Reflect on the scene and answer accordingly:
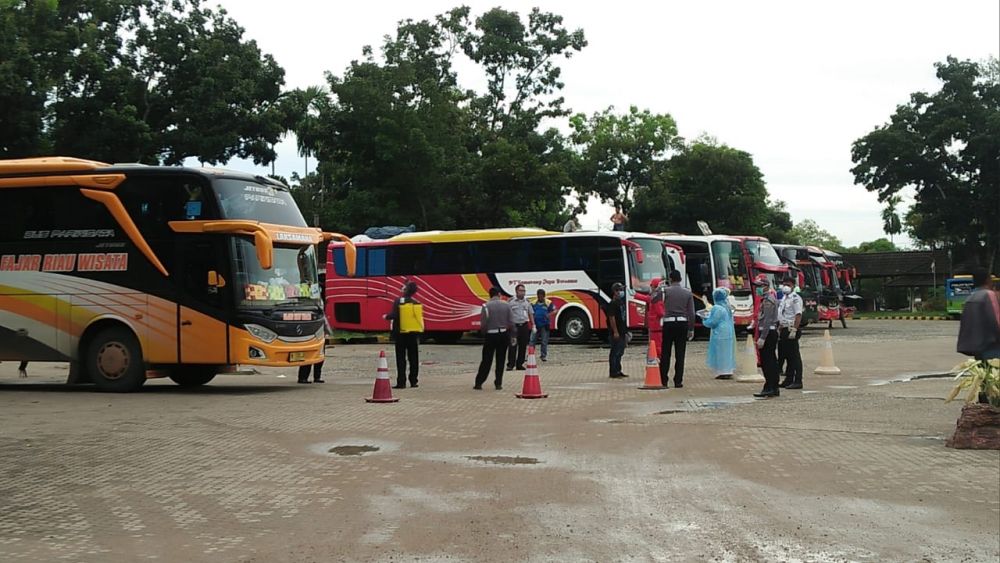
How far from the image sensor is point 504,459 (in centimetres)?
966

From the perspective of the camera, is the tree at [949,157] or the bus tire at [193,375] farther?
the tree at [949,157]

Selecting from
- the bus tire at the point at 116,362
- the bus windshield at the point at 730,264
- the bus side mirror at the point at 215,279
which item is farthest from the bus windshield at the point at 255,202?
the bus windshield at the point at 730,264

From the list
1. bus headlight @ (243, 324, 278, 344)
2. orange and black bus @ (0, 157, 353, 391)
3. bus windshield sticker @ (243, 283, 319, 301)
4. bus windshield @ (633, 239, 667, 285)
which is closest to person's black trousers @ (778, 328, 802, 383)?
orange and black bus @ (0, 157, 353, 391)

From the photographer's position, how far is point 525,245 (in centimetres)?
3073

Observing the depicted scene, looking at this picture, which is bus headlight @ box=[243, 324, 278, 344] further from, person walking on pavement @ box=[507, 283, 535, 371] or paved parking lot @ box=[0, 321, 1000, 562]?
person walking on pavement @ box=[507, 283, 535, 371]

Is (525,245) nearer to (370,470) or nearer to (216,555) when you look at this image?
(370,470)

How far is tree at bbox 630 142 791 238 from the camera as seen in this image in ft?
193

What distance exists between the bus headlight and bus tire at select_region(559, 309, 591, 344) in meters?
15.1

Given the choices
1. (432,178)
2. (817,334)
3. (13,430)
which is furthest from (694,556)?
(432,178)

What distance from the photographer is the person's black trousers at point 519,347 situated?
2064 centimetres

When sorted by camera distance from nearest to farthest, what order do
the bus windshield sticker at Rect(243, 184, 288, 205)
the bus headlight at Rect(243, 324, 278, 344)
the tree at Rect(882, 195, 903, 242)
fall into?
the bus headlight at Rect(243, 324, 278, 344), the bus windshield sticker at Rect(243, 184, 288, 205), the tree at Rect(882, 195, 903, 242)

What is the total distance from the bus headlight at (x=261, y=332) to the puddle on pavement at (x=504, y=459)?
290 inches

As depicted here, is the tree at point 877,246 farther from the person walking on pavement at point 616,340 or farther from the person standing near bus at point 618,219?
the person walking on pavement at point 616,340

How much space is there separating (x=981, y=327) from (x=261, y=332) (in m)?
10.7
